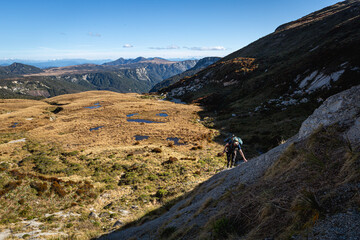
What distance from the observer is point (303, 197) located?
4305 mm

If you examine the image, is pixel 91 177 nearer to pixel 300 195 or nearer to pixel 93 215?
pixel 93 215

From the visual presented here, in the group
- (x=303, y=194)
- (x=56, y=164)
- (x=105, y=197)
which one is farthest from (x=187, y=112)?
(x=303, y=194)

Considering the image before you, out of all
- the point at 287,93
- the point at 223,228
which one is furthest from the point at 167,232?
the point at 287,93

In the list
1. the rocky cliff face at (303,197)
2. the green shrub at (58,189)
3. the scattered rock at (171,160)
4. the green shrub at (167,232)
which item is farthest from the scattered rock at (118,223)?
the scattered rock at (171,160)

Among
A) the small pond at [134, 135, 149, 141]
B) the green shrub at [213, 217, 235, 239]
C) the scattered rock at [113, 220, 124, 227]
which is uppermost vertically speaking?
the green shrub at [213, 217, 235, 239]

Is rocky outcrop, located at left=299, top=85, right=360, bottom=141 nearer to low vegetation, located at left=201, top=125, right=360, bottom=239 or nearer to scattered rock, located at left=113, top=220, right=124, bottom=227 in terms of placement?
low vegetation, located at left=201, top=125, right=360, bottom=239

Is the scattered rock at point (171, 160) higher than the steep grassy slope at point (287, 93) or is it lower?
lower

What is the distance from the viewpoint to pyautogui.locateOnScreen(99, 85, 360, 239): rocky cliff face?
→ 4.00 meters

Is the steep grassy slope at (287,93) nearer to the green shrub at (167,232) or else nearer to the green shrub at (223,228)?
the green shrub at (167,232)

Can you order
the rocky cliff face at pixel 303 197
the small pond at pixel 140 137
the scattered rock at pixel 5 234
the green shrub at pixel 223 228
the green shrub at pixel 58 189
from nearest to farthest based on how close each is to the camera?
the rocky cliff face at pixel 303 197 → the green shrub at pixel 223 228 → the scattered rock at pixel 5 234 → the green shrub at pixel 58 189 → the small pond at pixel 140 137

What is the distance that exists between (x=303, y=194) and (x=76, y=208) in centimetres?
1770

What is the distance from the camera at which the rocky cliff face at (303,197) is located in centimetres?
400

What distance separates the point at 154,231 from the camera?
363 inches

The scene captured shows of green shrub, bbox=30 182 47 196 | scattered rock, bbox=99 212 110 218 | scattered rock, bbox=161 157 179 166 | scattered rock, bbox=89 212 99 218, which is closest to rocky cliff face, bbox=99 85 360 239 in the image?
scattered rock, bbox=99 212 110 218
